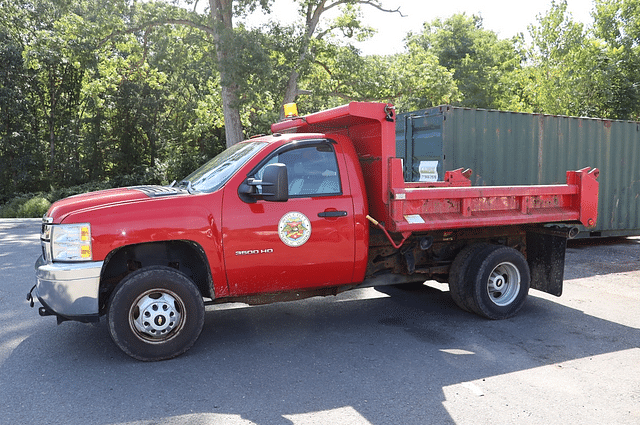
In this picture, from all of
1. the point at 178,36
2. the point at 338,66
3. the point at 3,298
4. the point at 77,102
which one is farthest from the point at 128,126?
the point at 3,298

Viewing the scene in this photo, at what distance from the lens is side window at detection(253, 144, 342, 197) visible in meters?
5.20

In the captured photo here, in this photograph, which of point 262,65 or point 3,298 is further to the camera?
point 262,65

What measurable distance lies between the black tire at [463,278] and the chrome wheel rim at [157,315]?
3072mm

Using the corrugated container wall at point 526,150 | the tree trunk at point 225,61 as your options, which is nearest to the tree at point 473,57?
the tree trunk at point 225,61

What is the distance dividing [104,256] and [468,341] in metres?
3.47

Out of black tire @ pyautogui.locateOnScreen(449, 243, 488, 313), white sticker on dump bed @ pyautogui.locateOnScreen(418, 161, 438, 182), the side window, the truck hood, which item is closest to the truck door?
the side window

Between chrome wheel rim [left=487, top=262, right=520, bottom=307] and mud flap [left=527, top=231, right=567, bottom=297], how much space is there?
535 millimetres

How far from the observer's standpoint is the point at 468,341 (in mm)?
5289

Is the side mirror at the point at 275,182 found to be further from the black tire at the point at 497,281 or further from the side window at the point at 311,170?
the black tire at the point at 497,281

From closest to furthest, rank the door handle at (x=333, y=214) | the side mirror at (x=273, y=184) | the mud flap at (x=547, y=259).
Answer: the side mirror at (x=273, y=184)
the door handle at (x=333, y=214)
the mud flap at (x=547, y=259)

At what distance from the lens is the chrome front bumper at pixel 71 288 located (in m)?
4.43

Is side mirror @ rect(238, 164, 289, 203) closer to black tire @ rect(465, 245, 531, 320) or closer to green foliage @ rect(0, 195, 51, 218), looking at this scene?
black tire @ rect(465, 245, 531, 320)

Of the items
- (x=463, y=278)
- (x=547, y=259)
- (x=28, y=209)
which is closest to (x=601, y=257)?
(x=547, y=259)

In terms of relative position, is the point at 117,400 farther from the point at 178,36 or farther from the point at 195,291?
the point at 178,36
